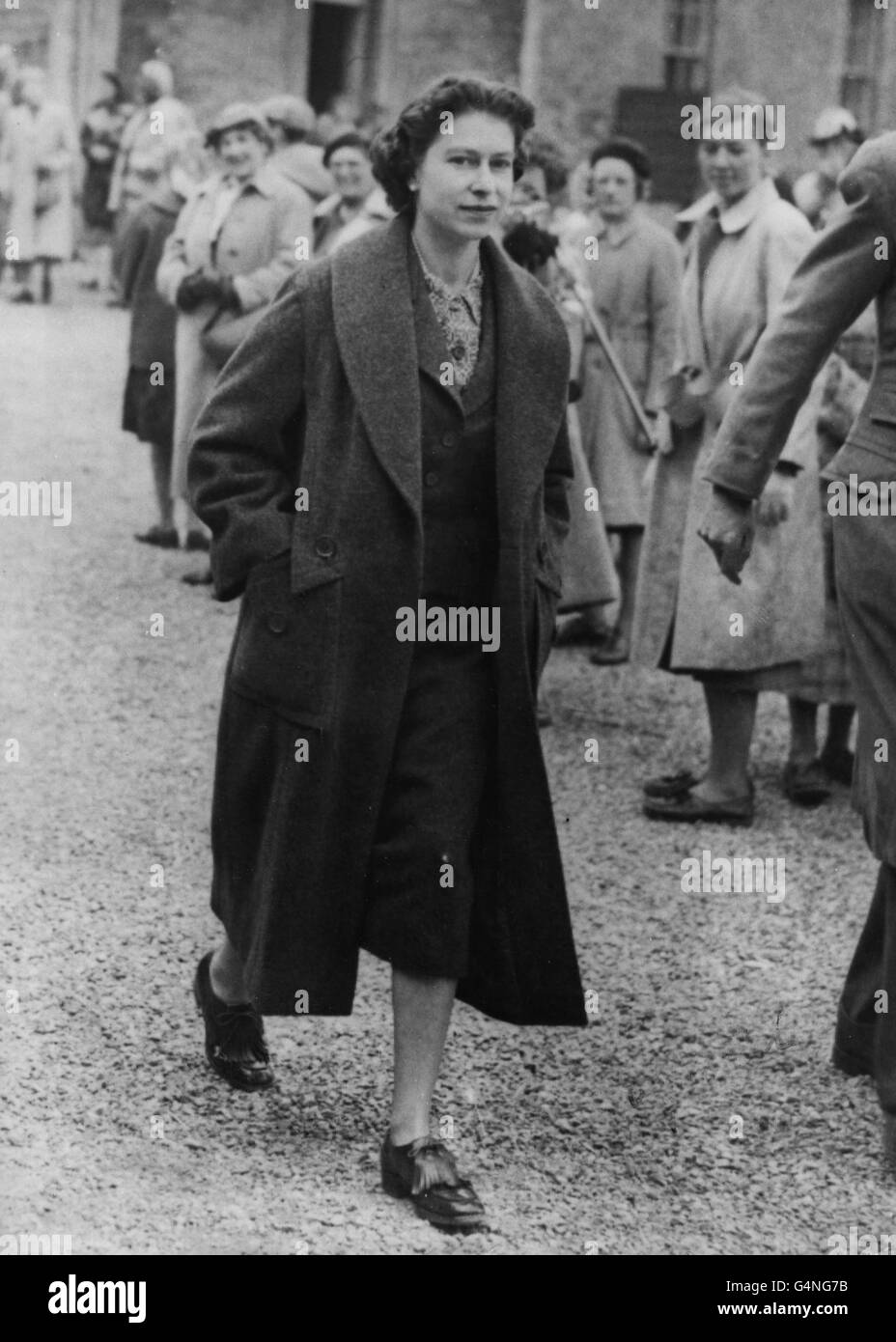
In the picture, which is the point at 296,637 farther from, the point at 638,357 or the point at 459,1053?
the point at 638,357

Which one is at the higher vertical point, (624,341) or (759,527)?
(624,341)

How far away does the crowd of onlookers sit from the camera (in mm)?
7250

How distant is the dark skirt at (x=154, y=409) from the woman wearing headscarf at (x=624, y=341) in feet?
7.88

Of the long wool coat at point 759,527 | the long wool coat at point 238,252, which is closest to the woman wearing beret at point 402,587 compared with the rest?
the long wool coat at point 759,527

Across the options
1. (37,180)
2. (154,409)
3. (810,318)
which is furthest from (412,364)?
(37,180)

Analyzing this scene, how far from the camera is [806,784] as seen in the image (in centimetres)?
774

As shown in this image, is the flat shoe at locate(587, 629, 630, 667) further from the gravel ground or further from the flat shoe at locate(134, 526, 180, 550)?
the flat shoe at locate(134, 526, 180, 550)

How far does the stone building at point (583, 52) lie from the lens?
26688mm

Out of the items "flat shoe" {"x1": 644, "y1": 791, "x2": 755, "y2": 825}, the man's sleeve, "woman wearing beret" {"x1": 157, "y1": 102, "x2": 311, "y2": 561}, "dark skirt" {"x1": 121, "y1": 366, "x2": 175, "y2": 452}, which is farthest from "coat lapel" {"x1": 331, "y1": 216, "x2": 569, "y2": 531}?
"dark skirt" {"x1": 121, "y1": 366, "x2": 175, "y2": 452}

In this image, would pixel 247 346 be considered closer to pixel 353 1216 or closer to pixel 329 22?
pixel 353 1216

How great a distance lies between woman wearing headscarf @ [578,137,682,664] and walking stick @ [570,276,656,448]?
57 mm

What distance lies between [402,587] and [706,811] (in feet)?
10.8
